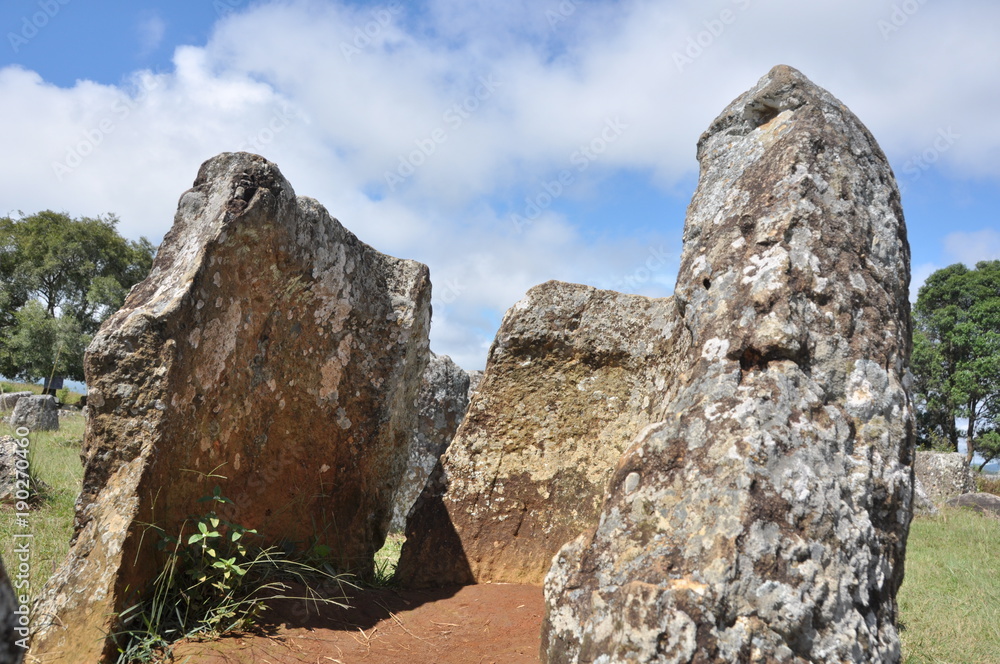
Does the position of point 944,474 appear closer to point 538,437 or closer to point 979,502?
point 979,502

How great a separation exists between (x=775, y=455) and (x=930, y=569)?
241 inches

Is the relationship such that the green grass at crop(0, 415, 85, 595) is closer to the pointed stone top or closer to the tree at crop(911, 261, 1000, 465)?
the pointed stone top

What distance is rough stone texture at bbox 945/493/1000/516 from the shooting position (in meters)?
12.1

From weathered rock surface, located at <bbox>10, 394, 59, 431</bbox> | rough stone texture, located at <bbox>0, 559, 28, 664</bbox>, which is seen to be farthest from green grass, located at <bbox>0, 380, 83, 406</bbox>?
rough stone texture, located at <bbox>0, 559, 28, 664</bbox>

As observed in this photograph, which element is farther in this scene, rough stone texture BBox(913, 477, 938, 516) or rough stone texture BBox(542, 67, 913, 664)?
rough stone texture BBox(913, 477, 938, 516)

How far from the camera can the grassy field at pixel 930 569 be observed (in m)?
4.77

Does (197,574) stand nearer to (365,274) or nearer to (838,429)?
(365,274)

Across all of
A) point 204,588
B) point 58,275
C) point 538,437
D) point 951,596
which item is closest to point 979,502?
point 951,596

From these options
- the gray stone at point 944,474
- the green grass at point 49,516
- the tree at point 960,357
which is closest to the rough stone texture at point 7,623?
the green grass at point 49,516

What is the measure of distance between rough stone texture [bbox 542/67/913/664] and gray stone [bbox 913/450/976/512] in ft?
41.2

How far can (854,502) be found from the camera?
271 cm

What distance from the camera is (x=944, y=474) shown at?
1409 centimetres

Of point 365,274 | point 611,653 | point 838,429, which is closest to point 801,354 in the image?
point 838,429

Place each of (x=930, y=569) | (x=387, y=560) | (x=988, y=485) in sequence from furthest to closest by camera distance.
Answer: (x=988, y=485), (x=930, y=569), (x=387, y=560)
